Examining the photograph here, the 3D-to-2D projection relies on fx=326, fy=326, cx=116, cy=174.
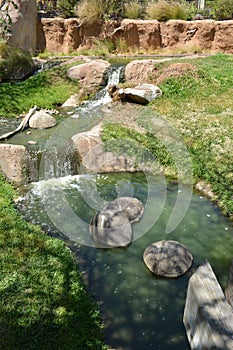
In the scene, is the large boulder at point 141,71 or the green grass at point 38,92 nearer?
the green grass at point 38,92

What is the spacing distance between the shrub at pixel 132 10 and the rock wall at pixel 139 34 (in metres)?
1.27

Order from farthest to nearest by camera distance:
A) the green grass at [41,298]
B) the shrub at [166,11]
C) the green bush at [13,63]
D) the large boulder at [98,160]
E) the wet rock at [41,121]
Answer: the shrub at [166,11] < the green bush at [13,63] < the wet rock at [41,121] < the large boulder at [98,160] < the green grass at [41,298]

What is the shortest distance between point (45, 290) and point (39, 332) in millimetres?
695

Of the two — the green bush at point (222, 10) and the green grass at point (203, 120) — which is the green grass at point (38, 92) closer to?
the green grass at point (203, 120)

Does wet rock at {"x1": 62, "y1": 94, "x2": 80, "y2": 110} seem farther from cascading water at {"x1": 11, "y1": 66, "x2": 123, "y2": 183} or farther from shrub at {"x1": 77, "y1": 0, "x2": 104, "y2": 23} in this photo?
shrub at {"x1": 77, "y1": 0, "x2": 104, "y2": 23}

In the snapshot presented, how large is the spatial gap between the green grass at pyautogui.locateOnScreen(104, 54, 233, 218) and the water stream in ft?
2.52

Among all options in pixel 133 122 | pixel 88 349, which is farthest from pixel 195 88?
pixel 88 349

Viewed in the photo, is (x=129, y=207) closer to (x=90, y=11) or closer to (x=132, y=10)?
(x=90, y=11)

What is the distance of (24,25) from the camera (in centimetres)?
1720

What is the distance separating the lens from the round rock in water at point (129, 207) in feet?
21.0

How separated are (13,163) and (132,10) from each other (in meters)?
16.5

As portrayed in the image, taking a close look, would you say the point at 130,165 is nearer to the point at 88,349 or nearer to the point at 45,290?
the point at 45,290

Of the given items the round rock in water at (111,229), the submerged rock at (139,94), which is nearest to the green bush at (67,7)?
the submerged rock at (139,94)

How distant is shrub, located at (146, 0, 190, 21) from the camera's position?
794 inches
